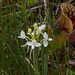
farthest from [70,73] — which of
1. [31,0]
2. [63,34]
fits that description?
[31,0]

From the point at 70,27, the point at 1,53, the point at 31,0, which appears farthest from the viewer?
the point at 70,27

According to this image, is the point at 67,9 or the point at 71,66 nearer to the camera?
the point at 71,66

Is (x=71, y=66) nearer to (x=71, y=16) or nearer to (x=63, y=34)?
(x=63, y=34)

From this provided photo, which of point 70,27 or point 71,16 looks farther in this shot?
point 71,16

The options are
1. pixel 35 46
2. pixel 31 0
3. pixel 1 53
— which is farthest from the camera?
pixel 31 0

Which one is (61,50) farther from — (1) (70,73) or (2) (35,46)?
(2) (35,46)

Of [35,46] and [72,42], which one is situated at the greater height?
[35,46]

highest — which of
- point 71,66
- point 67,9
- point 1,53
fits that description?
point 67,9

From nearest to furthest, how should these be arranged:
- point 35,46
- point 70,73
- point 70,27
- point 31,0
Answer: point 35,46, point 70,73, point 31,0, point 70,27

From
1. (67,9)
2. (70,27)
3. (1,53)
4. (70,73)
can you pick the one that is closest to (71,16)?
(67,9)
